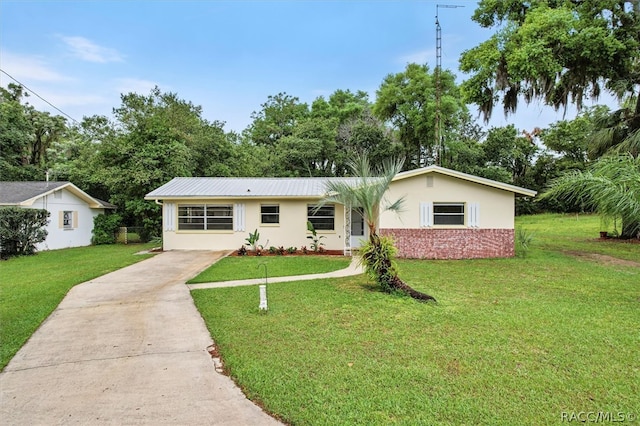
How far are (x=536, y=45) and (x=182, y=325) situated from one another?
15284mm

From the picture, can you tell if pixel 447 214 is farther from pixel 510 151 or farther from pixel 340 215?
pixel 510 151

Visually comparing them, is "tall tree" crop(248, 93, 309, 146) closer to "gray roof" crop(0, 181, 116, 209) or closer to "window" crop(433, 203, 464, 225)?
"gray roof" crop(0, 181, 116, 209)

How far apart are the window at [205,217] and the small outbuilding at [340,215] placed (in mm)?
44

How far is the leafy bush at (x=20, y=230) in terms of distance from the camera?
1330 cm

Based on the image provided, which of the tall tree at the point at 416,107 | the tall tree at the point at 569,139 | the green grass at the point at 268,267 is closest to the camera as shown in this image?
the green grass at the point at 268,267

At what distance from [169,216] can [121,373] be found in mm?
12188

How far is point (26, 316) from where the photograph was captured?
5750 mm

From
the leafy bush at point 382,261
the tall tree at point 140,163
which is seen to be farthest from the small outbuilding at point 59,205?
the leafy bush at point 382,261

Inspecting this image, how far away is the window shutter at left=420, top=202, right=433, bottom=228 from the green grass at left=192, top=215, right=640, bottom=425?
447 cm

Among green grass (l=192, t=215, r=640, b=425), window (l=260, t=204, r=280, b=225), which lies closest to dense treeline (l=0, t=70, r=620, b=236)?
window (l=260, t=204, r=280, b=225)

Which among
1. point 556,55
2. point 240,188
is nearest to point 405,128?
point 556,55

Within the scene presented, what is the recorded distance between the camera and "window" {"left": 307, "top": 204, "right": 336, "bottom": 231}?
14799 mm

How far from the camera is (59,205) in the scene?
1659 centimetres

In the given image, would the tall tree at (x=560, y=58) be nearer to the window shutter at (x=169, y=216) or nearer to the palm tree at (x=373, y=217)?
the palm tree at (x=373, y=217)
